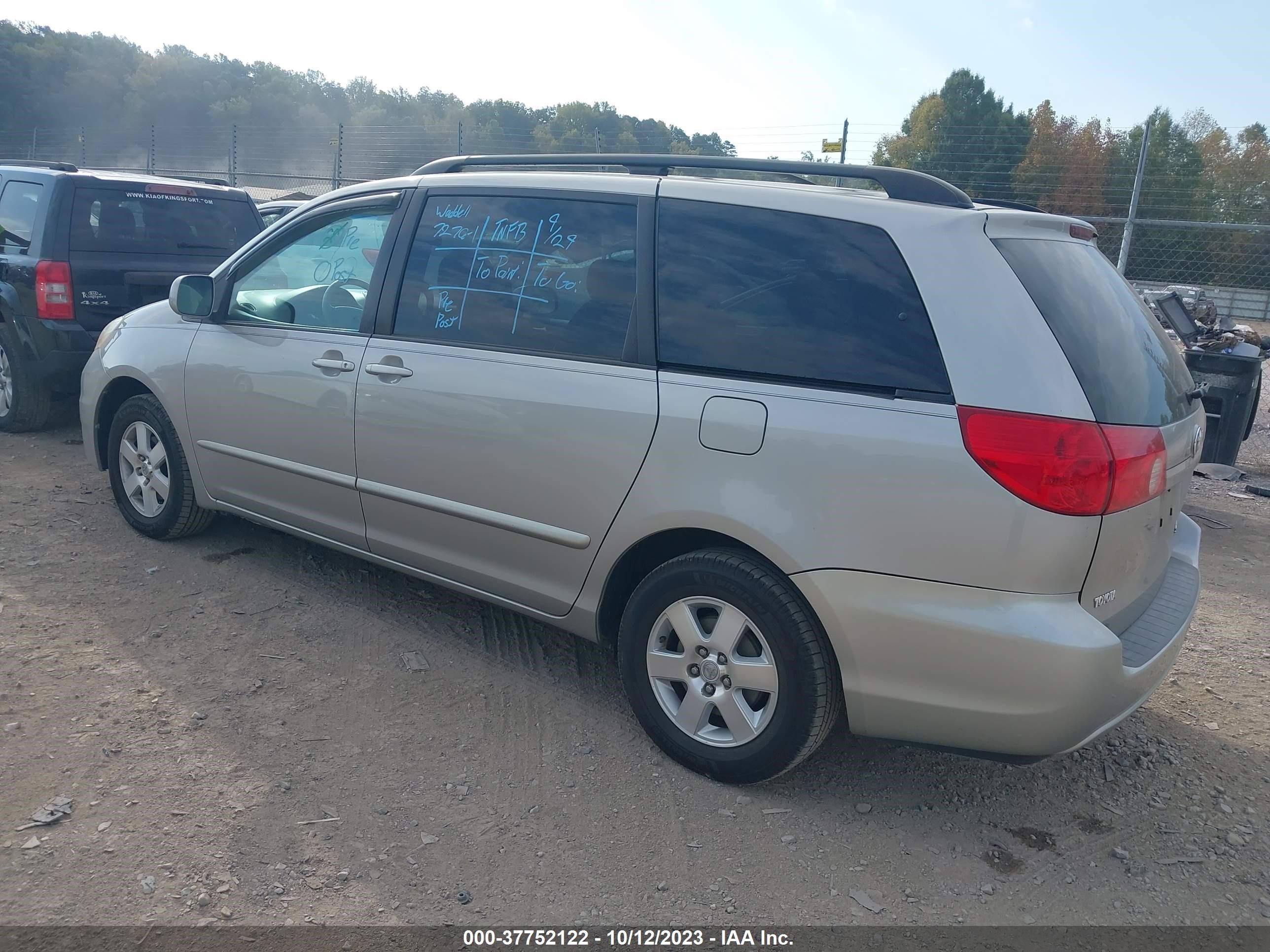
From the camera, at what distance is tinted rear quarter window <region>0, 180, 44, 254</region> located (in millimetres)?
6875

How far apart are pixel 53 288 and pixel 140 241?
2.32 feet

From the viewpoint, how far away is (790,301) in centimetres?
296

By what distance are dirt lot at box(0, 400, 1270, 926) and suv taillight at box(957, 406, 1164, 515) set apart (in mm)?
1090

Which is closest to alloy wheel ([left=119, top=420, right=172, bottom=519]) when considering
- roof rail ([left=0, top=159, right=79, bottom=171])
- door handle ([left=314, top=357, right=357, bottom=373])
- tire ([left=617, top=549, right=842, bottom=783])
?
door handle ([left=314, top=357, right=357, bottom=373])

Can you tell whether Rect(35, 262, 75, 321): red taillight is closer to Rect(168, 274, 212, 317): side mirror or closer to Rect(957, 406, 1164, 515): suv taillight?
Rect(168, 274, 212, 317): side mirror

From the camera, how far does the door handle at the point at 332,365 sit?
3.91 m

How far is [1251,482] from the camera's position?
7305mm

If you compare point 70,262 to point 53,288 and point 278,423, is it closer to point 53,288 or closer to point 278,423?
point 53,288

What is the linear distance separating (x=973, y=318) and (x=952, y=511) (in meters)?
0.53

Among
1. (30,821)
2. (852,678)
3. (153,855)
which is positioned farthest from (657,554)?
(30,821)

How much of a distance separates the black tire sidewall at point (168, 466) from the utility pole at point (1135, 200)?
34.6 feet

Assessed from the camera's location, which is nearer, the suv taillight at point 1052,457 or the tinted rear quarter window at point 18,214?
the suv taillight at point 1052,457

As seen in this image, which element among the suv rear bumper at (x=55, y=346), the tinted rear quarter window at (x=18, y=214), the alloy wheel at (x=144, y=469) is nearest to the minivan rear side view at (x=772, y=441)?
the alloy wheel at (x=144, y=469)

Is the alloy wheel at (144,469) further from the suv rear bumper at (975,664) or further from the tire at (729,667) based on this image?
the suv rear bumper at (975,664)
